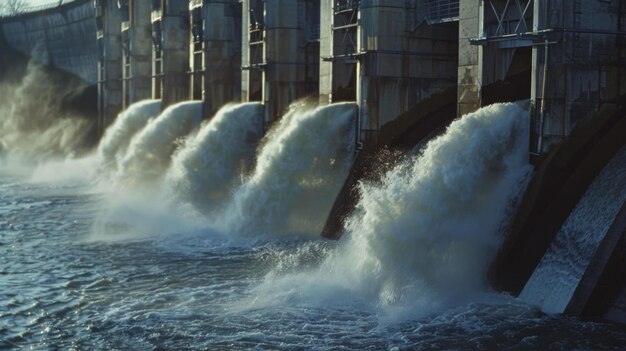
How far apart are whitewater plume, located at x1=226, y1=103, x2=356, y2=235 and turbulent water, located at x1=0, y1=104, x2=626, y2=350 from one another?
0.72 m

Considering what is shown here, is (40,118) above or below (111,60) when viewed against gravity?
below

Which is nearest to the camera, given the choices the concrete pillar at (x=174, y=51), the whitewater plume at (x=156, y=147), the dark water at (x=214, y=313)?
the dark water at (x=214, y=313)

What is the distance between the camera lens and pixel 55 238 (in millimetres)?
28312

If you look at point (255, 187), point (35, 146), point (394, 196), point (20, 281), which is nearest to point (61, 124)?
point (35, 146)

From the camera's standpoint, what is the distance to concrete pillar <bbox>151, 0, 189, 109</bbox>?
46844 mm

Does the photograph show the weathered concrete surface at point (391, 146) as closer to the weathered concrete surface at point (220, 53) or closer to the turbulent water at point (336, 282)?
the turbulent water at point (336, 282)

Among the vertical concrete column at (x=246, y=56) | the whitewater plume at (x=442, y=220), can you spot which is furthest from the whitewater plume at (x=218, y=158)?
the whitewater plume at (x=442, y=220)

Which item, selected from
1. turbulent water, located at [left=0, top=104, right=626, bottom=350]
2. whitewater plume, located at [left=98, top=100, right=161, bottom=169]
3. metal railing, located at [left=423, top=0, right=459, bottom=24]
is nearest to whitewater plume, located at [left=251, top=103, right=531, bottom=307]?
turbulent water, located at [left=0, top=104, right=626, bottom=350]

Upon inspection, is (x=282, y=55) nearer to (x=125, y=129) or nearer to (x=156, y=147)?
(x=156, y=147)

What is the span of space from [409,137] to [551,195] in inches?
326

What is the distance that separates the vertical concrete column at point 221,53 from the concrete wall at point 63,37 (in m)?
29.2

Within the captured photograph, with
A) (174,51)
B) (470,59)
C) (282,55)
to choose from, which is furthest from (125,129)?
(470,59)

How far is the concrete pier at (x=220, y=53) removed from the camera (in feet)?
133

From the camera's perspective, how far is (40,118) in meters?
71.6
